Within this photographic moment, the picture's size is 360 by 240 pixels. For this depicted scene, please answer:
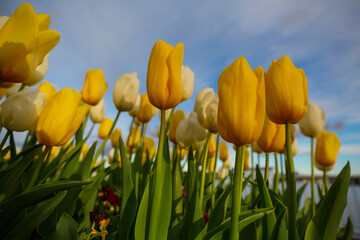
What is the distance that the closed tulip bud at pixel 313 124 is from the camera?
1579 millimetres

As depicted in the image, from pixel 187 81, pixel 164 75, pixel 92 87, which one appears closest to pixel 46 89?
pixel 92 87

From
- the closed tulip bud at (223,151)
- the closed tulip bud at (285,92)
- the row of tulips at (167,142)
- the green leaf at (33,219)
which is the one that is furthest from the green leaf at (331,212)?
the closed tulip bud at (223,151)

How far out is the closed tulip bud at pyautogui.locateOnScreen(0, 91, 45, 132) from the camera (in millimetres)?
1061

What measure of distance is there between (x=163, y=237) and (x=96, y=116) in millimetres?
1765

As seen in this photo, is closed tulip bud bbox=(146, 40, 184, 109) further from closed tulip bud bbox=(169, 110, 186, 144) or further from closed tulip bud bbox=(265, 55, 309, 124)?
closed tulip bud bbox=(169, 110, 186, 144)

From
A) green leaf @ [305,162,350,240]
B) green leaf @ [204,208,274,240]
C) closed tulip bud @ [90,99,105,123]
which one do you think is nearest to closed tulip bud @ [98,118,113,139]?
closed tulip bud @ [90,99,105,123]

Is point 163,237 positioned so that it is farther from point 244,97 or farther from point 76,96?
point 76,96

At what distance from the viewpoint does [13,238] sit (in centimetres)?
79

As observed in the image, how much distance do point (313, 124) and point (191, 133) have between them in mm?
840

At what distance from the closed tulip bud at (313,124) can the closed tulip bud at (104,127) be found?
5.81ft

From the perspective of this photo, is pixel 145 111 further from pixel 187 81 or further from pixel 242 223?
pixel 242 223

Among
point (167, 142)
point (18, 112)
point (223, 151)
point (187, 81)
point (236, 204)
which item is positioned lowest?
point (236, 204)

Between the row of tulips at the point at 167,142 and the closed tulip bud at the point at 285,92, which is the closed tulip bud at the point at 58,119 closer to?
the row of tulips at the point at 167,142

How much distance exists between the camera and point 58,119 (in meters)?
0.96
